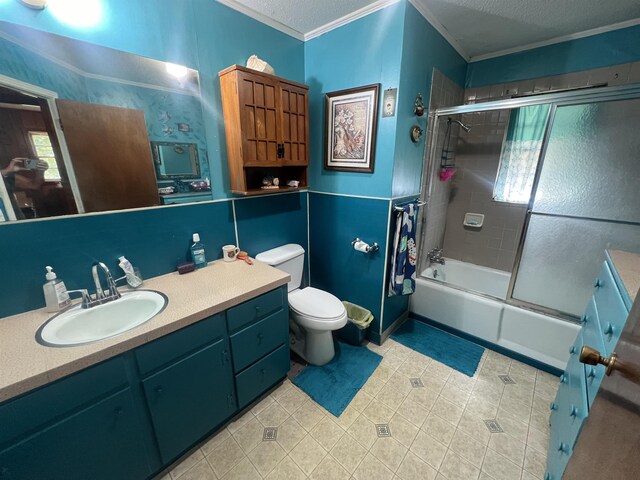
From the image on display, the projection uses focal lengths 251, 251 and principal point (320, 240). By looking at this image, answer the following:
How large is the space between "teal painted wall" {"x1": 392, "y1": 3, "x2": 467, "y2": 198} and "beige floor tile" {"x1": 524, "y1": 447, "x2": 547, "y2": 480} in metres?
1.60

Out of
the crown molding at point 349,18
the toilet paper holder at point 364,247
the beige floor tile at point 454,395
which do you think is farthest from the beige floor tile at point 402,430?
the crown molding at point 349,18

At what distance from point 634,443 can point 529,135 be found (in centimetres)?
255

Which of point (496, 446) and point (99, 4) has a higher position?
point (99, 4)

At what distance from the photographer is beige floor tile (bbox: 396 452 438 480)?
121 centimetres

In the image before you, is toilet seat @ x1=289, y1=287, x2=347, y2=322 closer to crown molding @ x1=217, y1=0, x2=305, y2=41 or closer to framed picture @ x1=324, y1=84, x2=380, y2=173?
framed picture @ x1=324, y1=84, x2=380, y2=173

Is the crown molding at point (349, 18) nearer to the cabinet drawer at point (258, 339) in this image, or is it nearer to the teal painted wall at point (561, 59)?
the teal painted wall at point (561, 59)

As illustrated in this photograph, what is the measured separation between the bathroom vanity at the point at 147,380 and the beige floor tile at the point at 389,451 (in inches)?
27.1

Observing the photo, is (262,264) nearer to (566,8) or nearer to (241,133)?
(241,133)

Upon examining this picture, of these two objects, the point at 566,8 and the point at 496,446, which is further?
the point at 566,8

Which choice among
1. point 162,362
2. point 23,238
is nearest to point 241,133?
point 23,238

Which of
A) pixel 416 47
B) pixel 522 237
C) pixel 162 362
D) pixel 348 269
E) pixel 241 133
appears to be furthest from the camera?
pixel 348 269

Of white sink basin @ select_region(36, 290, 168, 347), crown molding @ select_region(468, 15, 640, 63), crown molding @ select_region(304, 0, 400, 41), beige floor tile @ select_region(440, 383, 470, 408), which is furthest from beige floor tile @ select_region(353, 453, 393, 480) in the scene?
crown molding @ select_region(468, 15, 640, 63)

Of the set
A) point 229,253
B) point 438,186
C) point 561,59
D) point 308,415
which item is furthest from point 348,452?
point 561,59

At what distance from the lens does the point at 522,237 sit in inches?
72.7
